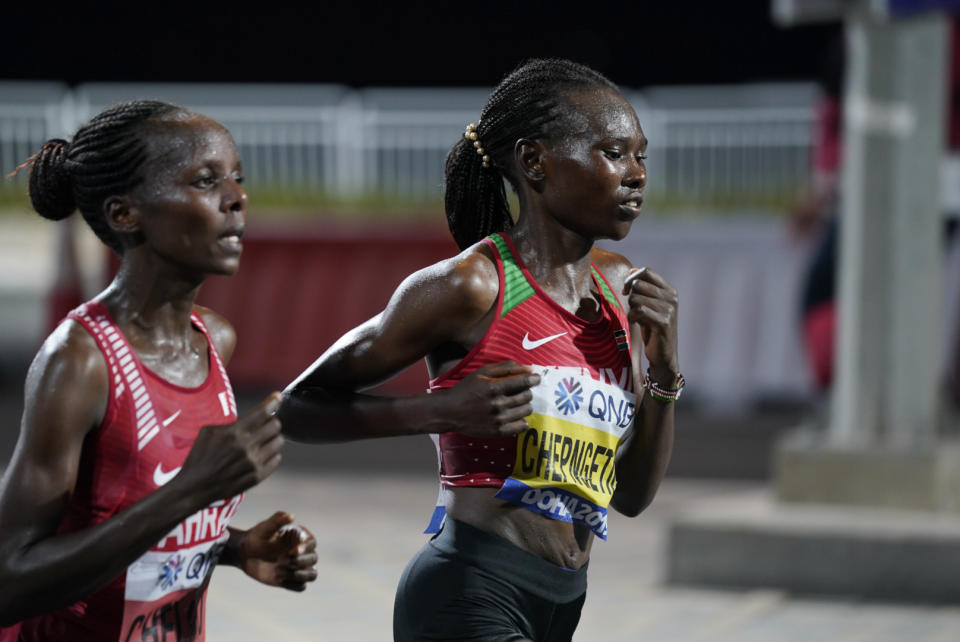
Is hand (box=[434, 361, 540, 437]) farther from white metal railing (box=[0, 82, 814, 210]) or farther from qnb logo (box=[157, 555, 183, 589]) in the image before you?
white metal railing (box=[0, 82, 814, 210])

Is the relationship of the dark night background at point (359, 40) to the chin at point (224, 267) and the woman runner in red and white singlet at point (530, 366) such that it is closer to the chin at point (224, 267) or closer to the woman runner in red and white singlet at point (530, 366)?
the woman runner in red and white singlet at point (530, 366)

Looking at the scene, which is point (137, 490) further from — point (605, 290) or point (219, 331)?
point (605, 290)

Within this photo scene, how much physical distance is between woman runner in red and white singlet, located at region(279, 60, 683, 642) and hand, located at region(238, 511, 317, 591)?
0.65 ft

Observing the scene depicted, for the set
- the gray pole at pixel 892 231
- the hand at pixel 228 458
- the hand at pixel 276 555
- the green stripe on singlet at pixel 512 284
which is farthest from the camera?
the gray pole at pixel 892 231

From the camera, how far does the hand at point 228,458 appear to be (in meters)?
2.10

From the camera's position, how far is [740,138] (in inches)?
557

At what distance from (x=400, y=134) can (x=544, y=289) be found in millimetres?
12685

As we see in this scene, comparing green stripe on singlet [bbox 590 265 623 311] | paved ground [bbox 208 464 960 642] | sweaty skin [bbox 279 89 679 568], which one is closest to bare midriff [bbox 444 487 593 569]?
sweaty skin [bbox 279 89 679 568]

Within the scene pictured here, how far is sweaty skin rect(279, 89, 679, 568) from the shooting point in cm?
261

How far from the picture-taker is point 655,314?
262 centimetres

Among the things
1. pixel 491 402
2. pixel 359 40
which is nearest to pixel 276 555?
pixel 491 402

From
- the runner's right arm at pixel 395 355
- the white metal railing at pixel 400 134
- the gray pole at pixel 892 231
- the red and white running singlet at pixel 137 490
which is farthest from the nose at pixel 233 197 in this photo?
the white metal railing at pixel 400 134

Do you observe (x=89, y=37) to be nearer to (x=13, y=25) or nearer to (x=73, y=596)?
(x=13, y=25)

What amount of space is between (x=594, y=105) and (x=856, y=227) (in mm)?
3710
